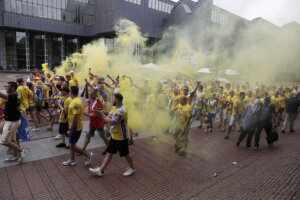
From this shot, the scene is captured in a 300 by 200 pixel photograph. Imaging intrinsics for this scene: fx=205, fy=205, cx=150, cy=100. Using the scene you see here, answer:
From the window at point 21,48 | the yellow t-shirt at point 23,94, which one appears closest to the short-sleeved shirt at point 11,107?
the yellow t-shirt at point 23,94

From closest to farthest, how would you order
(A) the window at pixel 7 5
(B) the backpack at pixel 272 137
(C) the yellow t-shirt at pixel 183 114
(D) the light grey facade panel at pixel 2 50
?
1. (C) the yellow t-shirt at pixel 183 114
2. (B) the backpack at pixel 272 137
3. (A) the window at pixel 7 5
4. (D) the light grey facade panel at pixel 2 50

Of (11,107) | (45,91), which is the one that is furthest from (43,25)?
(11,107)

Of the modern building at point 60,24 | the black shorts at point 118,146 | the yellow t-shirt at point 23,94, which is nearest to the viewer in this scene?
the black shorts at point 118,146

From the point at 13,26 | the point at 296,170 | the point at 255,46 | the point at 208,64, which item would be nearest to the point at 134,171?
the point at 296,170

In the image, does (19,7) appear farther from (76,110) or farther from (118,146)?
(118,146)

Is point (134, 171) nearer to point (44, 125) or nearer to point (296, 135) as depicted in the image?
point (44, 125)

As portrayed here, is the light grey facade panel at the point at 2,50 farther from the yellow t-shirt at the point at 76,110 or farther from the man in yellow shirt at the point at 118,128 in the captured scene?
the man in yellow shirt at the point at 118,128

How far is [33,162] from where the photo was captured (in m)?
4.62

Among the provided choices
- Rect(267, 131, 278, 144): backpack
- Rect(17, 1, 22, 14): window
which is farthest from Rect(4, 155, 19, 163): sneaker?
Rect(17, 1, 22, 14): window

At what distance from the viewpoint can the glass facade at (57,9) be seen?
1187 inches

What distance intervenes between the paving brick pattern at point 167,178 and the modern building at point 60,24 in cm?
2070

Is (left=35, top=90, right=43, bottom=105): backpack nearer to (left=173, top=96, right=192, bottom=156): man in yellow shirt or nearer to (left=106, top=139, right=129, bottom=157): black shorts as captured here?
(left=106, top=139, right=129, bottom=157): black shorts

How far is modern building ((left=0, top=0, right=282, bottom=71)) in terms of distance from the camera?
88.4 feet

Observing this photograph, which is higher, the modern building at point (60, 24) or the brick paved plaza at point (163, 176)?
the modern building at point (60, 24)
